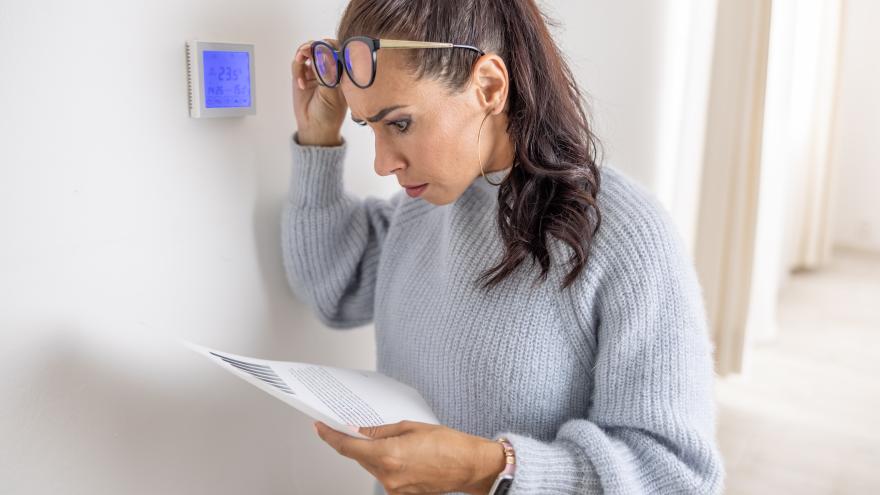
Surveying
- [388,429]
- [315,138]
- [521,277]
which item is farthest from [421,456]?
[315,138]

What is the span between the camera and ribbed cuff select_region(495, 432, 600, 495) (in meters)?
0.84

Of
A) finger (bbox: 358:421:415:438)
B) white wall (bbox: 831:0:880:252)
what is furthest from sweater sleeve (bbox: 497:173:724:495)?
white wall (bbox: 831:0:880:252)

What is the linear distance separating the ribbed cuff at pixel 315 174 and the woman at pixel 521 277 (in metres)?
0.05

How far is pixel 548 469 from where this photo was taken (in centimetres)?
86

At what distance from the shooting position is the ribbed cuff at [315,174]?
1050 millimetres

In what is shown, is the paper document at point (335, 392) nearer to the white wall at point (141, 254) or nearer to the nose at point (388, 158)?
the white wall at point (141, 254)

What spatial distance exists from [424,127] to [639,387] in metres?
0.39

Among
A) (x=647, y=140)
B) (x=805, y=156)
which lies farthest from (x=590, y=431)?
(x=805, y=156)

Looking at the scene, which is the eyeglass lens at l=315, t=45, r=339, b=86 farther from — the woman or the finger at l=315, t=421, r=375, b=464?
the finger at l=315, t=421, r=375, b=464

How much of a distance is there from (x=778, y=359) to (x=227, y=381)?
2506 mm

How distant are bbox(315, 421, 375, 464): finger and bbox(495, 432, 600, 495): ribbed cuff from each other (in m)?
0.17

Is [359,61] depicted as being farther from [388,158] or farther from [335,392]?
[335,392]

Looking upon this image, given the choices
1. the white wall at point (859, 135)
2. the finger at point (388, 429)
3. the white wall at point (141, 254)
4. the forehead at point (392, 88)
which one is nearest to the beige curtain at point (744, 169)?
the white wall at point (859, 135)

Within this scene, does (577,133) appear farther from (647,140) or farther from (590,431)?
(647,140)
